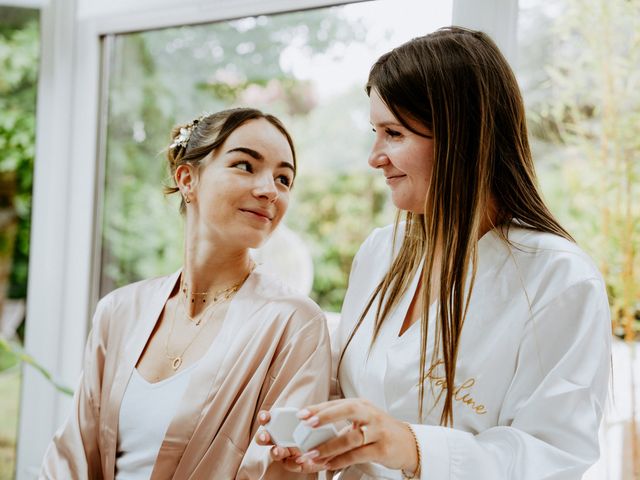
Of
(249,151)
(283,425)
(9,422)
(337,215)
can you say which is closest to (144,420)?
(283,425)

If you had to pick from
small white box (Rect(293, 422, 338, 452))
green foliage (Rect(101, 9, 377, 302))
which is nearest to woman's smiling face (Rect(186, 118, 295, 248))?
small white box (Rect(293, 422, 338, 452))

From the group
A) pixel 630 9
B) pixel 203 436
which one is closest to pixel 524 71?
pixel 630 9

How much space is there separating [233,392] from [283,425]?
336 mm

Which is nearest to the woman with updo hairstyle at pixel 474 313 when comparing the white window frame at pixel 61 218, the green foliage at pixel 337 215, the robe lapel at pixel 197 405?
the robe lapel at pixel 197 405

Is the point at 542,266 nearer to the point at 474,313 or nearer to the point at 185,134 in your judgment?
the point at 474,313

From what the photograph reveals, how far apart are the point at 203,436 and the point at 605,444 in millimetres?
1074

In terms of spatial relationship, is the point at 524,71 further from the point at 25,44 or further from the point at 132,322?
the point at 25,44

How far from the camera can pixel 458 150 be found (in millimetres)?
1358

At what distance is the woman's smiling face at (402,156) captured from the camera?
1.40 m

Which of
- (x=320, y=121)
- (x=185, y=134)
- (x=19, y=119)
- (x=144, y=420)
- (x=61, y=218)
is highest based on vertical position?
(x=320, y=121)

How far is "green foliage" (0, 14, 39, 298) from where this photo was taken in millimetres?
2742

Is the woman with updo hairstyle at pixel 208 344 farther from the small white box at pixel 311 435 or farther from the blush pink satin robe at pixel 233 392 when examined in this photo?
the small white box at pixel 311 435

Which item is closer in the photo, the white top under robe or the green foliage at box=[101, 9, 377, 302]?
the white top under robe

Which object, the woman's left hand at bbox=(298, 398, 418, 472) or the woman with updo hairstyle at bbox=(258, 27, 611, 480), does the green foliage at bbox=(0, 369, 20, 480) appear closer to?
the woman with updo hairstyle at bbox=(258, 27, 611, 480)
